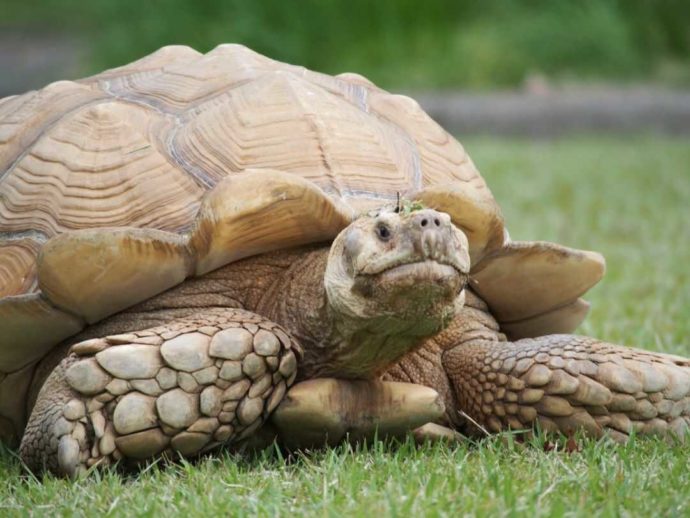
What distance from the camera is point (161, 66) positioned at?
3.50 m

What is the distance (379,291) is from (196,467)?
22.7 inches

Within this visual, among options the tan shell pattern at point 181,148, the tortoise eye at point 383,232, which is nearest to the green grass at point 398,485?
the tortoise eye at point 383,232

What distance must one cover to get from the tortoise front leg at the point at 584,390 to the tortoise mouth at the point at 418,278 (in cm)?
51

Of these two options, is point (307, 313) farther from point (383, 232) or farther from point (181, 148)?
point (181, 148)

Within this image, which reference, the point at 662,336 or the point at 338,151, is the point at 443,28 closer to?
the point at 662,336

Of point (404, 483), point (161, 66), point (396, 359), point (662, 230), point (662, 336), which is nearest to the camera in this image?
point (404, 483)

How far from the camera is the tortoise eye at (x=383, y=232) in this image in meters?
2.52

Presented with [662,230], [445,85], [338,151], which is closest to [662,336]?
[338,151]

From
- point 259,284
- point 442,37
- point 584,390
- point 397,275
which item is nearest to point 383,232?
point 397,275

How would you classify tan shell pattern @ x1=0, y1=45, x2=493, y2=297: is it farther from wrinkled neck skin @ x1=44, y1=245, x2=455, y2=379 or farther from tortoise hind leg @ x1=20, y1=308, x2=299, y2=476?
tortoise hind leg @ x1=20, y1=308, x2=299, y2=476

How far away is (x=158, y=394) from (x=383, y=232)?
62cm

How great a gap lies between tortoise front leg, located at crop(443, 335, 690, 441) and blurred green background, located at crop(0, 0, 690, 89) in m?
9.07

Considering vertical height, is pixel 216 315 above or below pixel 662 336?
above

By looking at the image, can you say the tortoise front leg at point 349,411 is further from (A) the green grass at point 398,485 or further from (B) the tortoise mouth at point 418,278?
(B) the tortoise mouth at point 418,278
